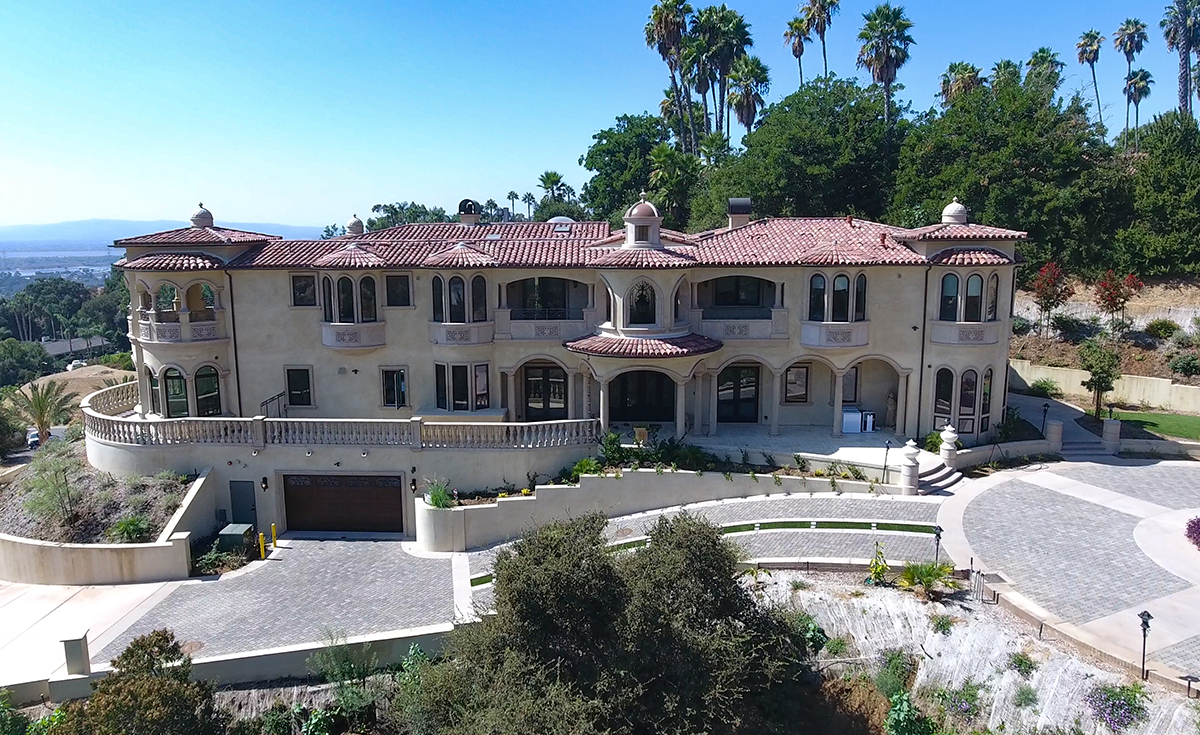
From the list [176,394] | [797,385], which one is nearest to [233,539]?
[176,394]

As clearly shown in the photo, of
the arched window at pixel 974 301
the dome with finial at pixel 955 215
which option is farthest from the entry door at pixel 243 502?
the dome with finial at pixel 955 215

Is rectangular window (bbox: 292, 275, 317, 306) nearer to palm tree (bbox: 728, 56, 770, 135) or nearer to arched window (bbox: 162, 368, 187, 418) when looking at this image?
arched window (bbox: 162, 368, 187, 418)

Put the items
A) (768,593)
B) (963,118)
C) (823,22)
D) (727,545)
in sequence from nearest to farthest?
(727,545), (768,593), (963,118), (823,22)

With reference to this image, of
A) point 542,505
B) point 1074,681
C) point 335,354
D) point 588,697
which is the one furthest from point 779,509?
point 335,354

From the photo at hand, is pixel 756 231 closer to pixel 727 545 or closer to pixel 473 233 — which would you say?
pixel 473 233

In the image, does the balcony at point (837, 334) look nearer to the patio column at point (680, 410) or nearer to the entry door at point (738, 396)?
the entry door at point (738, 396)

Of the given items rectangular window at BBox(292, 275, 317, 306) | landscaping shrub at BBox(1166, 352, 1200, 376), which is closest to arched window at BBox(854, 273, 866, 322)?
landscaping shrub at BBox(1166, 352, 1200, 376)

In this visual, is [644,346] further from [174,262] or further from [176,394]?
[176,394]
